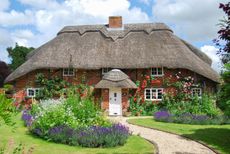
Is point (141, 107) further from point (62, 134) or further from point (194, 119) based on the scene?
point (62, 134)

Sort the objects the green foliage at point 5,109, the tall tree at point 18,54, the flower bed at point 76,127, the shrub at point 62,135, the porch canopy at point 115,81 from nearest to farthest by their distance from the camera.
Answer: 1. the green foliage at point 5,109
2. the flower bed at point 76,127
3. the shrub at point 62,135
4. the porch canopy at point 115,81
5. the tall tree at point 18,54

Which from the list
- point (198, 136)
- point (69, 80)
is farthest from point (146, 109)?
point (198, 136)

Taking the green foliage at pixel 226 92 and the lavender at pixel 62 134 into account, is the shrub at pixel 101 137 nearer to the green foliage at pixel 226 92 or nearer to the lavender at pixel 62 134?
the lavender at pixel 62 134

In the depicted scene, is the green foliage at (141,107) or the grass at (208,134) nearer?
the grass at (208,134)

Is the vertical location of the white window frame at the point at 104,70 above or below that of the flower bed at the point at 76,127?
above

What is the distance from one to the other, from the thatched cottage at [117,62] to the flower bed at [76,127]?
36.5 feet

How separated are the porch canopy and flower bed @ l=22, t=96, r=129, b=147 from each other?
1036 cm

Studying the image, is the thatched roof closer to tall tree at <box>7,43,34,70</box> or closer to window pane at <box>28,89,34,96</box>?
window pane at <box>28,89,34,96</box>

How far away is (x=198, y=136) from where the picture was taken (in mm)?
14695

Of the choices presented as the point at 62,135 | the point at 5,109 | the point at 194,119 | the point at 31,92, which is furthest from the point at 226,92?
the point at 31,92

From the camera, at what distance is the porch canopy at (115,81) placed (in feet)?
84.8

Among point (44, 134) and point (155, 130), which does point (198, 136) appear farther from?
point (44, 134)

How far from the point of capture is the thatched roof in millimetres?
27531

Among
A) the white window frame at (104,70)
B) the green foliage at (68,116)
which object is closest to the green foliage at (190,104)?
the white window frame at (104,70)
